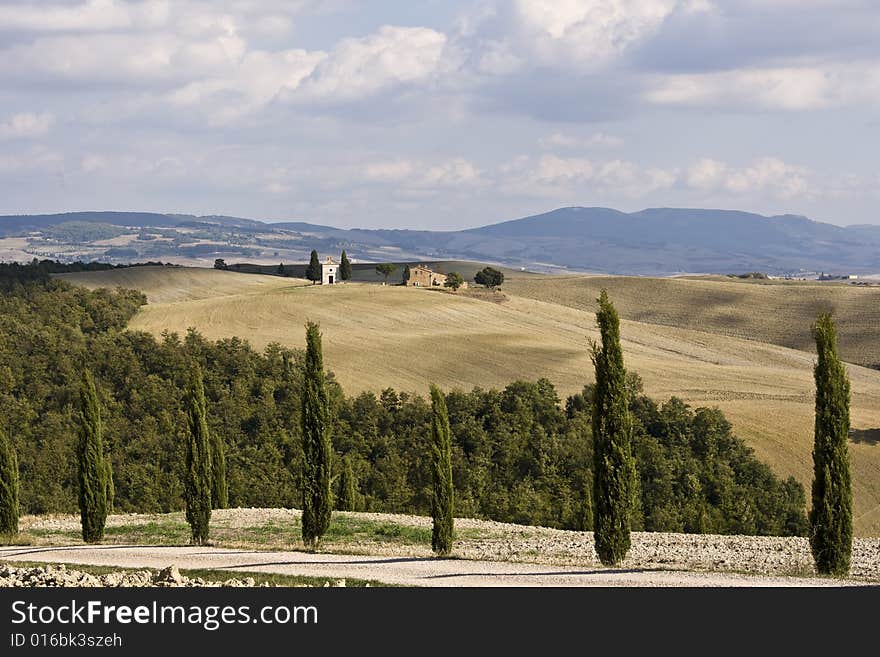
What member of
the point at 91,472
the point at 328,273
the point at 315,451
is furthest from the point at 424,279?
the point at 315,451

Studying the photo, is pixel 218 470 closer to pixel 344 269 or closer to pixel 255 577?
pixel 255 577

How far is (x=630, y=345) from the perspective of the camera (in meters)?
80.9

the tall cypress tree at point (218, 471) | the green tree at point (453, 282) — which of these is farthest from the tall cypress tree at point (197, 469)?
the green tree at point (453, 282)

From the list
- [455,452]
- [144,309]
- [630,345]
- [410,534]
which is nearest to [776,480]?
[455,452]

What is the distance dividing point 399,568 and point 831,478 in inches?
355

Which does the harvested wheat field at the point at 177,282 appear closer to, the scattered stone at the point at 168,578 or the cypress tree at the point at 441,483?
the cypress tree at the point at 441,483

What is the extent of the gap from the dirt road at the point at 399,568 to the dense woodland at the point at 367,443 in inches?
446

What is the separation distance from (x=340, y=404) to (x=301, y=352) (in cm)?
1009

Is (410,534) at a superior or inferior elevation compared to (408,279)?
inferior

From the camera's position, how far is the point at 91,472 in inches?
1172

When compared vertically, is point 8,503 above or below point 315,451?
below

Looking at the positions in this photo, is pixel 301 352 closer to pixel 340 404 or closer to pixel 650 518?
pixel 340 404

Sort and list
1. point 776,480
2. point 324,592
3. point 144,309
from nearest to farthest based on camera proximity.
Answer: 1. point 324,592
2. point 776,480
3. point 144,309

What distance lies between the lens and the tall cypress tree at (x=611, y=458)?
945 inches
